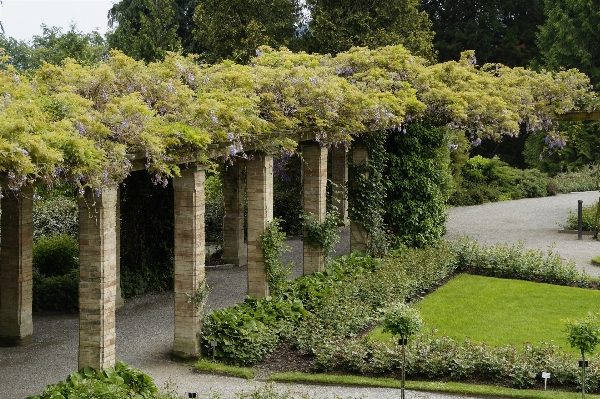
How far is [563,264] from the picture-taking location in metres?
19.9

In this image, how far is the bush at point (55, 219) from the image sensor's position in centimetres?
2242

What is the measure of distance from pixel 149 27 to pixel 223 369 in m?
22.4

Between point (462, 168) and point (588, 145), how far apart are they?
6.73m

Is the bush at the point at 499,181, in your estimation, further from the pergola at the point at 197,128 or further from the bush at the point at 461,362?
the bush at the point at 461,362

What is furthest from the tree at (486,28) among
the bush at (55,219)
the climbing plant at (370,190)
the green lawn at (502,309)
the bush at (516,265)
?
the green lawn at (502,309)

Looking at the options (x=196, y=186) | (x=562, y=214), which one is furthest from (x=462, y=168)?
(x=196, y=186)

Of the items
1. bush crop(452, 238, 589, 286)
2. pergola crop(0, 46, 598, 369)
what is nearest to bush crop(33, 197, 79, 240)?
pergola crop(0, 46, 598, 369)

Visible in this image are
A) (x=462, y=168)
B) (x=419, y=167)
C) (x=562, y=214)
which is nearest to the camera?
(x=419, y=167)

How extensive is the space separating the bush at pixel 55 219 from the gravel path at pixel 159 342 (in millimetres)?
4945

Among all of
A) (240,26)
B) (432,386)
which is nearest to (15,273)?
(432,386)

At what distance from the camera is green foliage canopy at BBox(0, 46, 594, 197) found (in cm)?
948

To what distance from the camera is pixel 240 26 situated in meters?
27.9

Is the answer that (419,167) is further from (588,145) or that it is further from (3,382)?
(588,145)

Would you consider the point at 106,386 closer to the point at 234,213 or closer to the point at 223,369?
the point at 223,369
